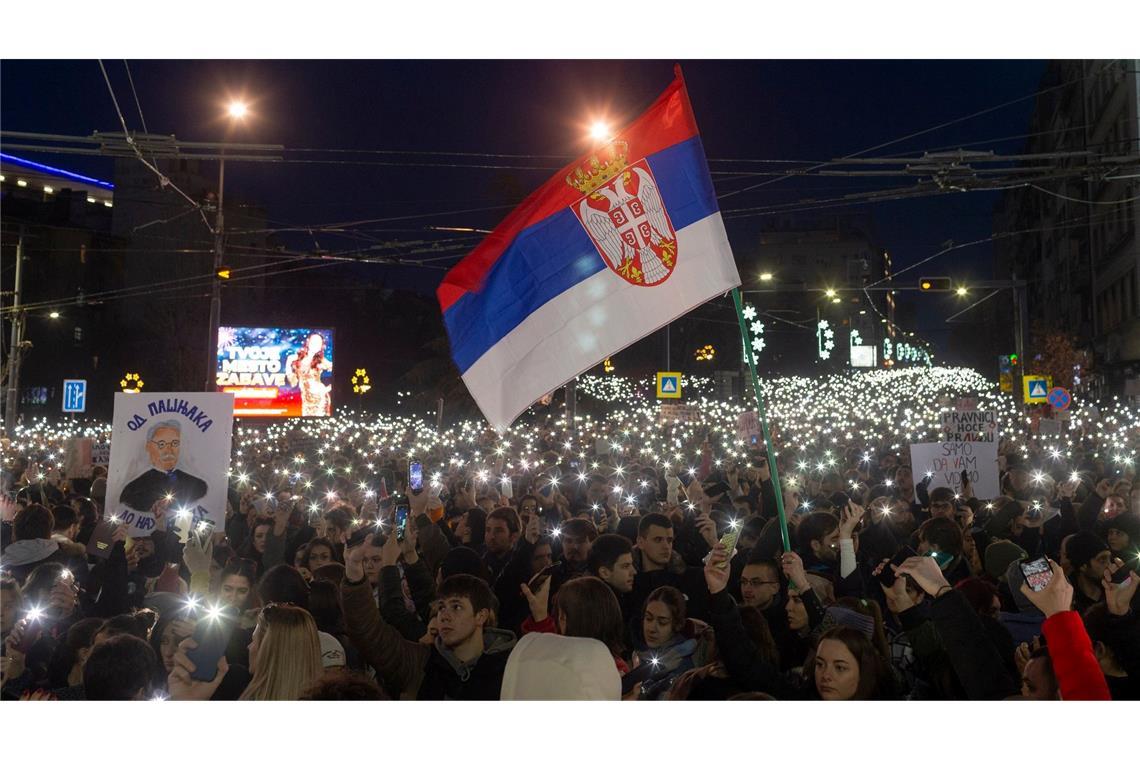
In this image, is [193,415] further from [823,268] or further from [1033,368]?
[823,268]

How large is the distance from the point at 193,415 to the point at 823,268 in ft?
369

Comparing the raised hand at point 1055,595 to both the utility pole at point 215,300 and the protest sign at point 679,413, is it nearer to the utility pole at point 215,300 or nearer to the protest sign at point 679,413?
the utility pole at point 215,300

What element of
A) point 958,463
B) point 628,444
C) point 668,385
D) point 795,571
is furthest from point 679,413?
point 795,571

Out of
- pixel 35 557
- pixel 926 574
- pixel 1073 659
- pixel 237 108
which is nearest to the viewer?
pixel 1073 659

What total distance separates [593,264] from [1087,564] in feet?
12.9

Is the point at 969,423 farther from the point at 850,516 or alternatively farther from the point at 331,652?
the point at 331,652

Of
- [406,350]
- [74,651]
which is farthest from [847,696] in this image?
[406,350]

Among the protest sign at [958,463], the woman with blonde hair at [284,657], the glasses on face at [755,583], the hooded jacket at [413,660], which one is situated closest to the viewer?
the woman with blonde hair at [284,657]

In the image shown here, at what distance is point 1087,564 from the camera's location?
22.1ft

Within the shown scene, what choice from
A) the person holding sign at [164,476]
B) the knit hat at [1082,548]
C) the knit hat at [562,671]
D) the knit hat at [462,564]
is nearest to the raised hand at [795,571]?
the knit hat at [562,671]

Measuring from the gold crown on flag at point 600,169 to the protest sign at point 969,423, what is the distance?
1017cm

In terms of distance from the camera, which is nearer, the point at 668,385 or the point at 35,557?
the point at 35,557

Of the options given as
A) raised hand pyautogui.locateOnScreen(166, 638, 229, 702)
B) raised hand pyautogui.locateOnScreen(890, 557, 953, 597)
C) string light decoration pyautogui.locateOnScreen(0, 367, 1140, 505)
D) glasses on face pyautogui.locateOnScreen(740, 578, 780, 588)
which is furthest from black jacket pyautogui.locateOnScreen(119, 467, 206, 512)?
raised hand pyautogui.locateOnScreen(890, 557, 953, 597)

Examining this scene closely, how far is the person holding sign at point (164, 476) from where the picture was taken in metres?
9.44
